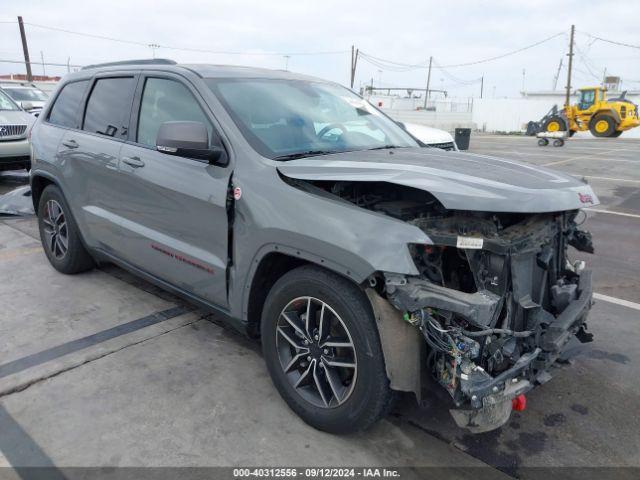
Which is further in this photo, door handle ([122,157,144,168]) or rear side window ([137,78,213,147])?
door handle ([122,157,144,168])

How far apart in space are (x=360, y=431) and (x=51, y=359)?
2.14 metres

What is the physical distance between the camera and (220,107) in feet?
10.3

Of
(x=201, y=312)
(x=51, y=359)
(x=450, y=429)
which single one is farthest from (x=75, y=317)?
(x=450, y=429)

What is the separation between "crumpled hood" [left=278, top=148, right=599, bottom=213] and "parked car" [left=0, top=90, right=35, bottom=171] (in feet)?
26.6

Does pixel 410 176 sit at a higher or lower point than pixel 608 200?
higher

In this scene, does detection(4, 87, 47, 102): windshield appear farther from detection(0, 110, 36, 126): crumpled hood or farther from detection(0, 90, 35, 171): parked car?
detection(0, 90, 35, 171): parked car

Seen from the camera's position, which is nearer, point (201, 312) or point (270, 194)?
point (270, 194)

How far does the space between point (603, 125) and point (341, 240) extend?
32.5m

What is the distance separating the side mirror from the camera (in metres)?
2.91

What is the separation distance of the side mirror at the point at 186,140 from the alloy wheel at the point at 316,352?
1004 millimetres

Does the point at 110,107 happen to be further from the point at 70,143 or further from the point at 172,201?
the point at 172,201

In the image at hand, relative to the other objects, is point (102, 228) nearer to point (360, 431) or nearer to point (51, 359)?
point (51, 359)

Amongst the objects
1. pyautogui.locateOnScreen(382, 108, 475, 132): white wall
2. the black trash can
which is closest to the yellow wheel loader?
pyautogui.locateOnScreen(382, 108, 475, 132): white wall

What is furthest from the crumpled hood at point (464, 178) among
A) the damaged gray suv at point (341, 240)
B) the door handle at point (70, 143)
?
the door handle at point (70, 143)
